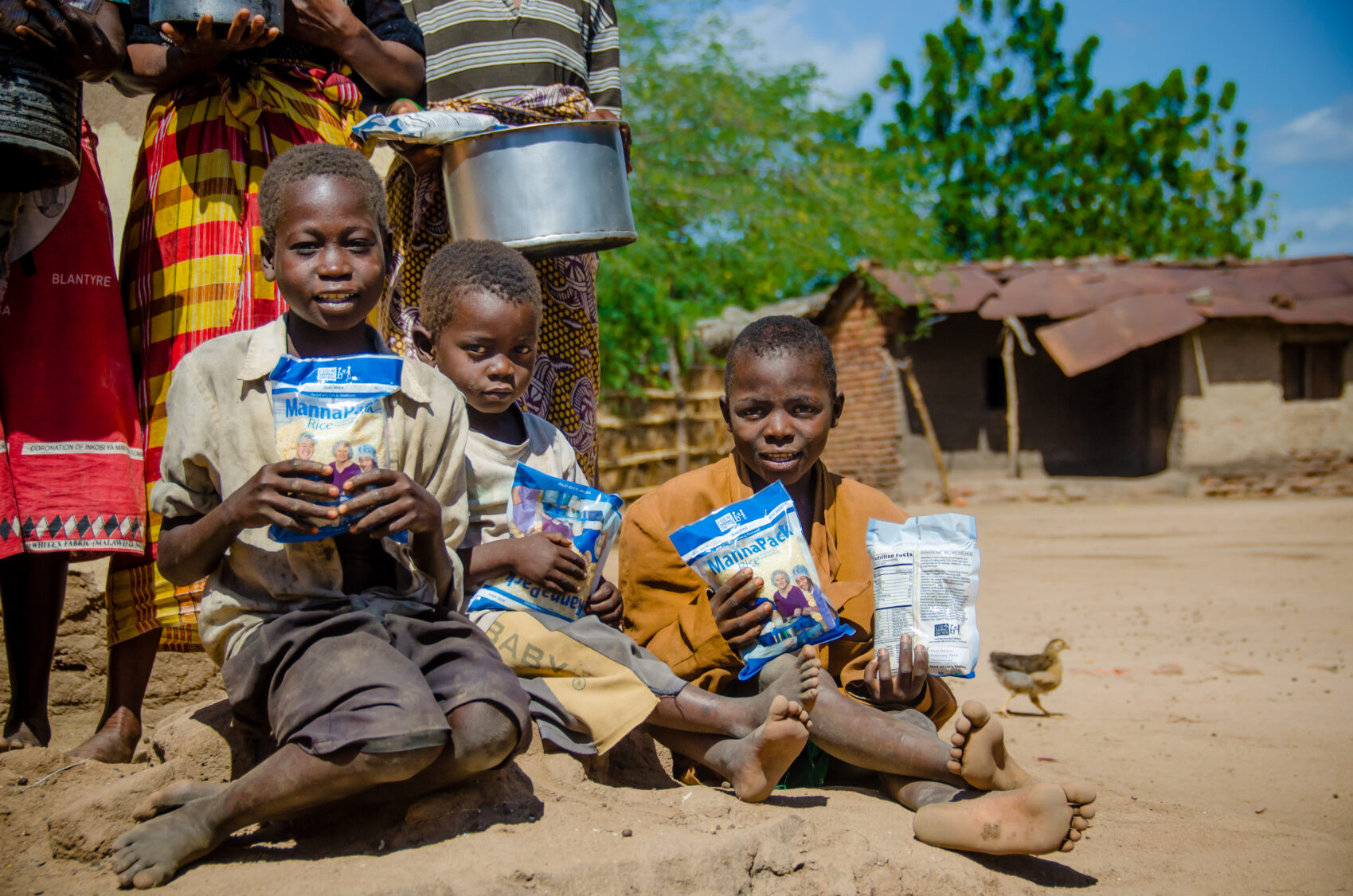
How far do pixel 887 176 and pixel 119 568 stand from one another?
1488 cm

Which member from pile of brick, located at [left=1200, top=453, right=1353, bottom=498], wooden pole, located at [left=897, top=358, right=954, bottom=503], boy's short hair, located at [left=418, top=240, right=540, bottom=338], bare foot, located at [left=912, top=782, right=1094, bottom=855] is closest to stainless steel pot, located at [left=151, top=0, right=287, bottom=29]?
boy's short hair, located at [left=418, top=240, right=540, bottom=338]

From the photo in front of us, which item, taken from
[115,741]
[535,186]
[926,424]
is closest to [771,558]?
[535,186]

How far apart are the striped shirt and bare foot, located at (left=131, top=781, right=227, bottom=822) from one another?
201cm

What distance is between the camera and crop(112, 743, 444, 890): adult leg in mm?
1816

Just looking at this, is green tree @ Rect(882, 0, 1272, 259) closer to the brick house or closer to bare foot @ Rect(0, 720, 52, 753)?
the brick house

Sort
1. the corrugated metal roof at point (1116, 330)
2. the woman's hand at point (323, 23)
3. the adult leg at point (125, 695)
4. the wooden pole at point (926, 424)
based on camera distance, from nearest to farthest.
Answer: the adult leg at point (125, 695)
the woman's hand at point (323, 23)
the corrugated metal roof at point (1116, 330)
the wooden pole at point (926, 424)

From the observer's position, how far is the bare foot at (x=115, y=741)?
2.46 m

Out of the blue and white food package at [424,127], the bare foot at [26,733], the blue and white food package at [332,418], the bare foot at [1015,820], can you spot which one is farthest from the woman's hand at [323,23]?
the bare foot at [1015,820]

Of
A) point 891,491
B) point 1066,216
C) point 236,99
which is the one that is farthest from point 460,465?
point 1066,216

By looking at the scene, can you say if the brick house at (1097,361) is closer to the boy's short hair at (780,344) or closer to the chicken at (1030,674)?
the chicken at (1030,674)

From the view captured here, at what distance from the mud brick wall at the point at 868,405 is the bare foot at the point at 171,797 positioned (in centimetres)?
1357

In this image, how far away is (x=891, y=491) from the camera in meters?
15.4

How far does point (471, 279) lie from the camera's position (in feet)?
8.61

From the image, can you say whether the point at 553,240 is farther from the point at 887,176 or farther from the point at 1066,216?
the point at 1066,216
